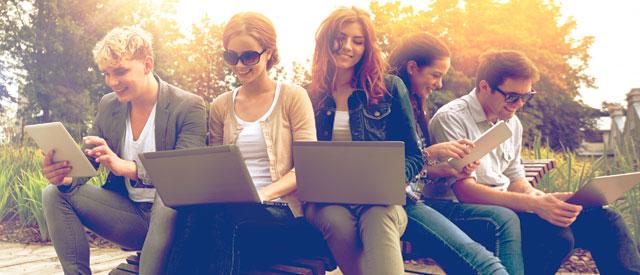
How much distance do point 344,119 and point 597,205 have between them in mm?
1092

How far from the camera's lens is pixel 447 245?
219cm

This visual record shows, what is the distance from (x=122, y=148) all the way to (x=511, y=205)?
1650 mm

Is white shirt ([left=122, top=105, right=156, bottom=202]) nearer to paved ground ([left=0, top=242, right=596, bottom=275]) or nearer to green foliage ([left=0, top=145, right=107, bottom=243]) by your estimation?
paved ground ([left=0, top=242, right=596, bottom=275])

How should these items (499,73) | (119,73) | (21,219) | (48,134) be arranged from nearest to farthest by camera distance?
(48,134)
(119,73)
(499,73)
(21,219)

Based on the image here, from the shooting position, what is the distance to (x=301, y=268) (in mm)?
2117

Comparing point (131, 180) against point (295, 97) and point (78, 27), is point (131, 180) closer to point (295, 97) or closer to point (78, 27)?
point (295, 97)

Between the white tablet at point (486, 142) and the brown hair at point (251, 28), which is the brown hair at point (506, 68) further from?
the brown hair at point (251, 28)

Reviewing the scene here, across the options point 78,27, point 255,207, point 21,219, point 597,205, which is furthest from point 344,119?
point 78,27

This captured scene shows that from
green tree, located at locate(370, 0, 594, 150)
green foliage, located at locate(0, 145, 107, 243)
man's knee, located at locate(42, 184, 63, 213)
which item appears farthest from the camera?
green tree, located at locate(370, 0, 594, 150)

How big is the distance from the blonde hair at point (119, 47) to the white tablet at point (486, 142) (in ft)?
4.51

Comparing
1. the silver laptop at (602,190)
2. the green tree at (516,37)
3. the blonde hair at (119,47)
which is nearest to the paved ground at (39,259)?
the blonde hair at (119,47)

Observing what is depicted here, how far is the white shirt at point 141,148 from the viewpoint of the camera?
8.25ft

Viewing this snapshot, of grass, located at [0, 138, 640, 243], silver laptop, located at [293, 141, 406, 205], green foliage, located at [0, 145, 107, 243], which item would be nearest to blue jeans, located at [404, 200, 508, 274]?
silver laptop, located at [293, 141, 406, 205]

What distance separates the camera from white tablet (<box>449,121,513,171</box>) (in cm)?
232
